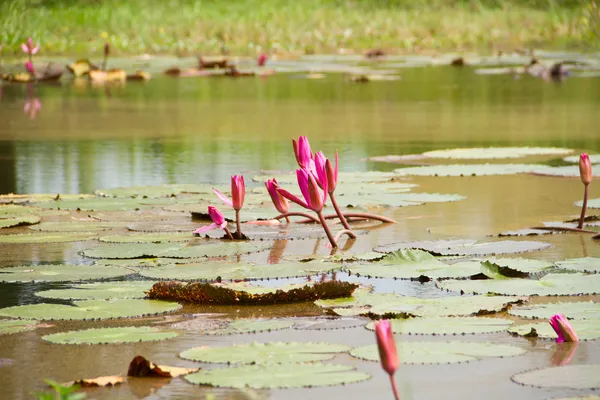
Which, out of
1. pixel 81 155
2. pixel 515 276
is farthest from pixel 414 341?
pixel 81 155

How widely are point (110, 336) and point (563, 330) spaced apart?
73 centimetres

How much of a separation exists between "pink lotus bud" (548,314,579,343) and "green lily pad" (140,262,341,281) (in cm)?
77

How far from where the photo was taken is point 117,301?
2.37m

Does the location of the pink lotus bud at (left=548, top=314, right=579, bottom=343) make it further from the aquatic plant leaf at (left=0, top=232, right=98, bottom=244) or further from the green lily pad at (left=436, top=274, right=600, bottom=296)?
the aquatic plant leaf at (left=0, top=232, right=98, bottom=244)

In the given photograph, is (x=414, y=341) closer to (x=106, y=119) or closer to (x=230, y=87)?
(x=106, y=119)

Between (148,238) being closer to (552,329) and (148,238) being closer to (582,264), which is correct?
(582,264)

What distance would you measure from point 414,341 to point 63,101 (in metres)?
6.54

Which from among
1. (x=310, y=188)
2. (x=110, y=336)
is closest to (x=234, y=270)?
(x=310, y=188)

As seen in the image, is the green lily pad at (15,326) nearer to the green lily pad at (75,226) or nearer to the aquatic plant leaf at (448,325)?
the aquatic plant leaf at (448,325)

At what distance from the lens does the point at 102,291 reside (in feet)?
8.08

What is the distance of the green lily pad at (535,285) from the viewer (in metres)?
2.36

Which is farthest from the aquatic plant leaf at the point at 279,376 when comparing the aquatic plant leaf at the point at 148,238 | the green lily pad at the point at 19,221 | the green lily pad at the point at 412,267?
the green lily pad at the point at 19,221

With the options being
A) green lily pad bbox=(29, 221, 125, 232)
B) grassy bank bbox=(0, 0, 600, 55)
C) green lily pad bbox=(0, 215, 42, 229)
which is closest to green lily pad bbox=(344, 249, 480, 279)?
green lily pad bbox=(29, 221, 125, 232)

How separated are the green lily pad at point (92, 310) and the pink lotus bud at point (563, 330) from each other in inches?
28.7
